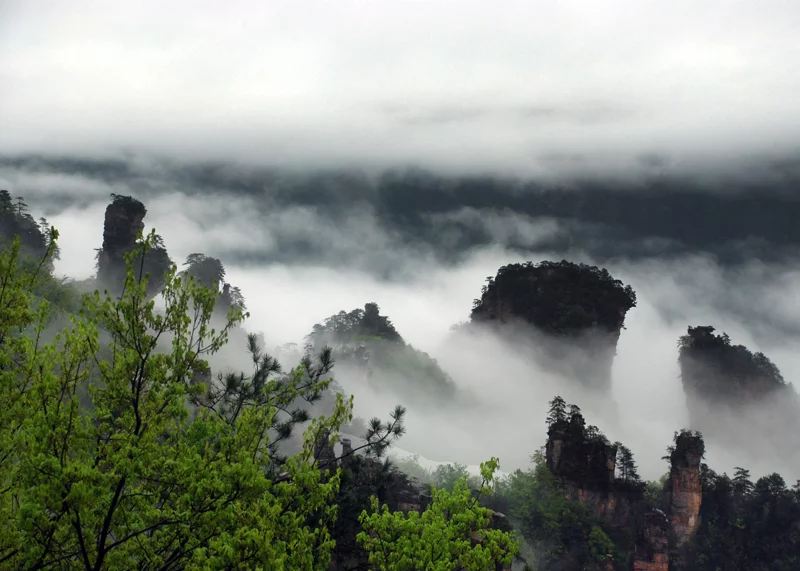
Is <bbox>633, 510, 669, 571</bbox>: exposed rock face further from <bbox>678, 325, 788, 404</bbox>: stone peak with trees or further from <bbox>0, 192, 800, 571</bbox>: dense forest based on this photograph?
<bbox>678, 325, 788, 404</bbox>: stone peak with trees

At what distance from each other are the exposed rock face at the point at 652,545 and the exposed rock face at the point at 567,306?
58.5 m

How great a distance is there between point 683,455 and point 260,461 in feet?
248

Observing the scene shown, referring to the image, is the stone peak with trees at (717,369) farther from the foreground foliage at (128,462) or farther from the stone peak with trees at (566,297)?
the foreground foliage at (128,462)

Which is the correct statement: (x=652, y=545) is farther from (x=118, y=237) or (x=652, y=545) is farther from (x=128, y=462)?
(x=118, y=237)

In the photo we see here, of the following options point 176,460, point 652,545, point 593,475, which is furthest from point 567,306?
point 176,460

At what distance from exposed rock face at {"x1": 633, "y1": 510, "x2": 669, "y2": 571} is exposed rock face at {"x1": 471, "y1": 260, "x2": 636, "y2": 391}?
58477mm

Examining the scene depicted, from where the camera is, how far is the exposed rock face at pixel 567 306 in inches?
4995

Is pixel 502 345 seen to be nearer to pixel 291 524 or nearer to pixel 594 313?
pixel 594 313

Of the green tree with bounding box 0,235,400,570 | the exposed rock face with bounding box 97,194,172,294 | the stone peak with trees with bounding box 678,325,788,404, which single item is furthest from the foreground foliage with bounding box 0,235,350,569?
the stone peak with trees with bounding box 678,325,788,404

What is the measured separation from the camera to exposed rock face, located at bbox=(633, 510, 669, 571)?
68.5 m

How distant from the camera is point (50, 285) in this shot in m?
93.9

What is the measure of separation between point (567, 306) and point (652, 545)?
60.8 metres

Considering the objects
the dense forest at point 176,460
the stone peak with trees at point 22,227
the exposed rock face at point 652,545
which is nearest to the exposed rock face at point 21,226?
the stone peak with trees at point 22,227

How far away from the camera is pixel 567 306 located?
126 metres
